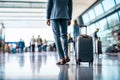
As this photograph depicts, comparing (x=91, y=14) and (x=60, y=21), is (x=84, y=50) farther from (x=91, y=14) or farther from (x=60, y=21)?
(x=91, y=14)

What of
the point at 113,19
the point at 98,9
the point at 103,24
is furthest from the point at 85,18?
the point at 113,19

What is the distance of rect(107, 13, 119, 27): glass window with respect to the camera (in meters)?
20.4

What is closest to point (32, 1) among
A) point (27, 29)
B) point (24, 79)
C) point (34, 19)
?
point (34, 19)

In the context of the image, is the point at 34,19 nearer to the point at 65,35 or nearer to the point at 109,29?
the point at 109,29

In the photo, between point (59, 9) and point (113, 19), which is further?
point (113, 19)

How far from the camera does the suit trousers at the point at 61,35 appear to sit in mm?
5285

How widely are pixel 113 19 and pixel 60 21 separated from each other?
1622 cm

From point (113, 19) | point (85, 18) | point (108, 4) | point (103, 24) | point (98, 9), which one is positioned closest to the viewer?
point (113, 19)

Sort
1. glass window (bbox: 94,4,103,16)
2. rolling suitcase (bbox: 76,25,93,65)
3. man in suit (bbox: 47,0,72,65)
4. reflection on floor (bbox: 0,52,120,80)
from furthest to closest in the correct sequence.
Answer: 1. glass window (bbox: 94,4,103,16)
2. man in suit (bbox: 47,0,72,65)
3. rolling suitcase (bbox: 76,25,93,65)
4. reflection on floor (bbox: 0,52,120,80)

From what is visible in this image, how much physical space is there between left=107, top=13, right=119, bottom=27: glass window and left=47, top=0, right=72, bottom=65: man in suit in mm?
15358

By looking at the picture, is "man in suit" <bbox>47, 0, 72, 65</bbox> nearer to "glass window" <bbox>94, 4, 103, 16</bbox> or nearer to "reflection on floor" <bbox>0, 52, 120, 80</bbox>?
"reflection on floor" <bbox>0, 52, 120, 80</bbox>

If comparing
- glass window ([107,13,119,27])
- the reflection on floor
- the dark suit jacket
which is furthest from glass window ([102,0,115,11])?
the reflection on floor

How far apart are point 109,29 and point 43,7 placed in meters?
8.62

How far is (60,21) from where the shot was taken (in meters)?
5.45
